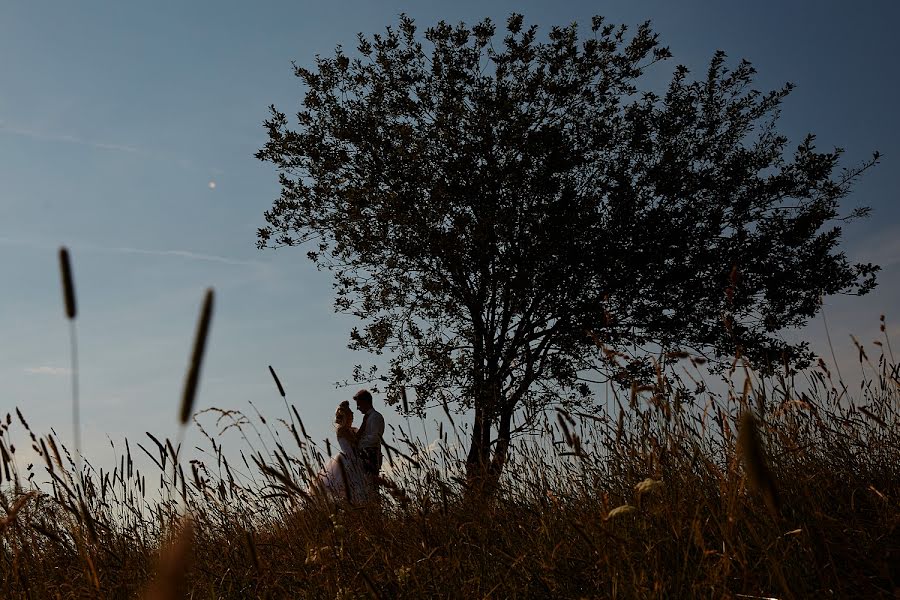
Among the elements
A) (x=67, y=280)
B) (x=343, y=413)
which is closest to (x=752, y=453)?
(x=67, y=280)

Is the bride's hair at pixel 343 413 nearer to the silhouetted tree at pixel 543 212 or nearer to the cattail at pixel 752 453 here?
the silhouetted tree at pixel 543 212

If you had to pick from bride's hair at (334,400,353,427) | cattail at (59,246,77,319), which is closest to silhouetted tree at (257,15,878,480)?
bride's hair at (334,400,353,427)

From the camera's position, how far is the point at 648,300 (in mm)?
14805

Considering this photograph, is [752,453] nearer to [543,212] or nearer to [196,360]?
[196,360]

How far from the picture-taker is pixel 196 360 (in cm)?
101

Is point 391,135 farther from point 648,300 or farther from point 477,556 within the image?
point 477,556

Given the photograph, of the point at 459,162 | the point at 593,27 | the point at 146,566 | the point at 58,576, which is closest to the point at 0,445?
the point at 146,566

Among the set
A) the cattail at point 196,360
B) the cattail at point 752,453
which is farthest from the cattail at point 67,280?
the cattail at point 752,453

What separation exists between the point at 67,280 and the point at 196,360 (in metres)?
0.83

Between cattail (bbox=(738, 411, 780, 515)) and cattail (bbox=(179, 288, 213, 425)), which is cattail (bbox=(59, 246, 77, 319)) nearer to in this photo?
cattail (bbox=(179, 288, 213, 425))

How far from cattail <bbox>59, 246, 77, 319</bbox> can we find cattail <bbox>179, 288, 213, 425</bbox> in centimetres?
78

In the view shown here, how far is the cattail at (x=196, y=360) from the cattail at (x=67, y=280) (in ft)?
2.54

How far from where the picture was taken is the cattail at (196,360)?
3.17 feet

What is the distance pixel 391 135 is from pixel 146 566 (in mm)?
10875
